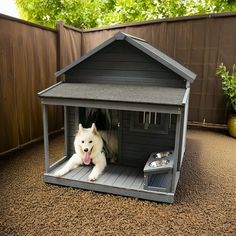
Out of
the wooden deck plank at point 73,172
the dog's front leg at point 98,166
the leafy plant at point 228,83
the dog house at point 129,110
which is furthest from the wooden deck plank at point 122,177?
the leafy plant at point 228,83

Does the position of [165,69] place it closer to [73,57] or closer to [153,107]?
[153,107]

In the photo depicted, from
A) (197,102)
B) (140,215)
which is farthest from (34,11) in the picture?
(140,215)

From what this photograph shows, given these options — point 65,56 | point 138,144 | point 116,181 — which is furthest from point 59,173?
point 65,56

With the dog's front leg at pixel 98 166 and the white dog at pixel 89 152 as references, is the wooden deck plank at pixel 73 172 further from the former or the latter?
the dog's front leg at pixel 98 166

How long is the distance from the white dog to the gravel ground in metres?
0.34

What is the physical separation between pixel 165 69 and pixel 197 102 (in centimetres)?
324

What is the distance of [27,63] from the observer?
499 centimetres

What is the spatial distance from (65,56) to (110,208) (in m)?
4.28

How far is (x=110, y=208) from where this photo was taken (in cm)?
307

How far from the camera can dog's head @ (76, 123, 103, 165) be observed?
3701mm

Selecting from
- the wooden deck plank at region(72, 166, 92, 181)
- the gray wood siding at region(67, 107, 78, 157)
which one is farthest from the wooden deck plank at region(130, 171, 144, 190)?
the gray wood siding at region(67, 107, 78, 157)

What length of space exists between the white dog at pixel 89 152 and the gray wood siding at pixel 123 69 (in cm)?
79

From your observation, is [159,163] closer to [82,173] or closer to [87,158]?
[87,158]

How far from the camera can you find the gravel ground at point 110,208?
270cm
